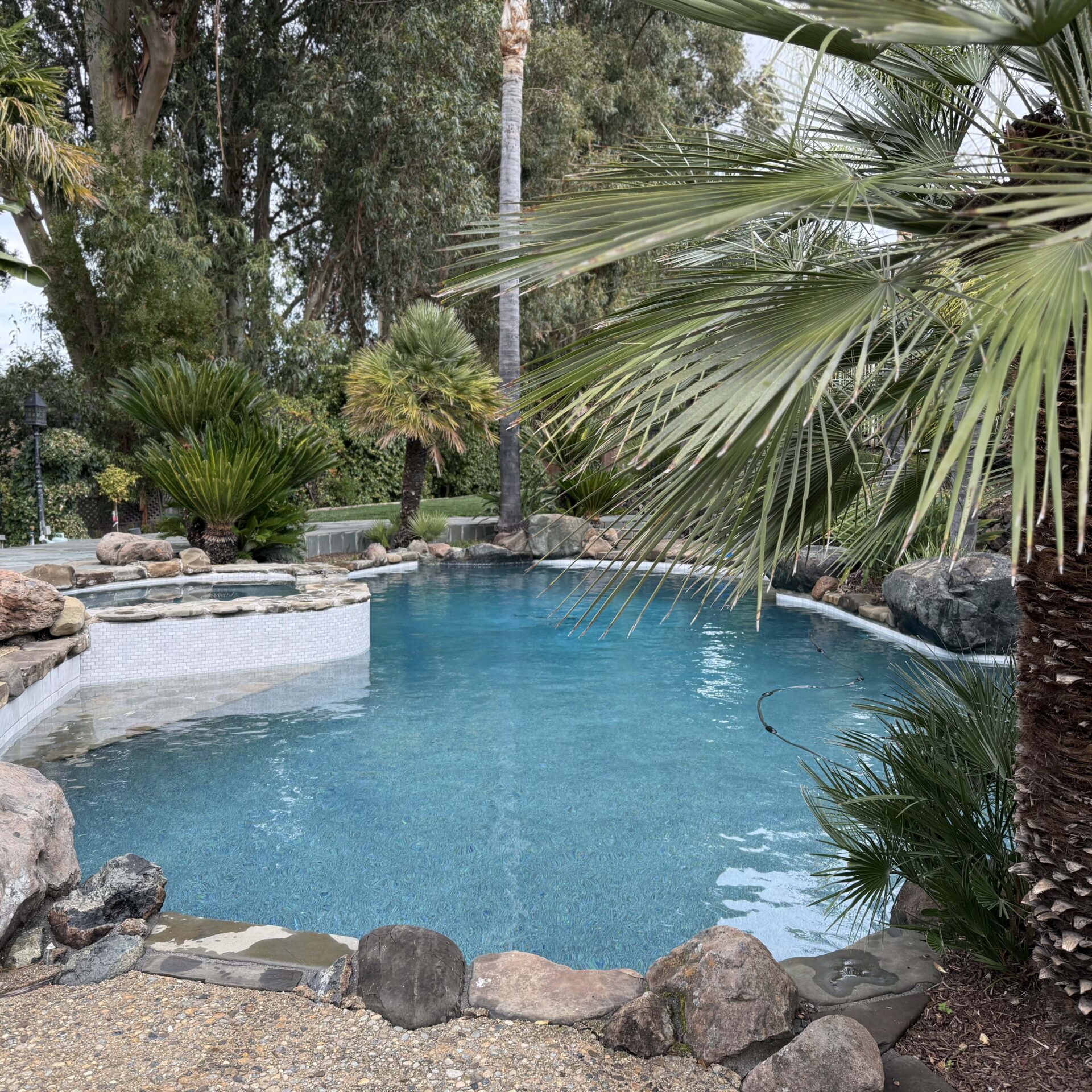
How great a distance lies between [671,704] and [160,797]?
3604mm

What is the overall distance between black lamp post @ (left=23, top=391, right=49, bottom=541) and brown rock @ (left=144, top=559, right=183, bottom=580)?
218 inches

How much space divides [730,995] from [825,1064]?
34 cm

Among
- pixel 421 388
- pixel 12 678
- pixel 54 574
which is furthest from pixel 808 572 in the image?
pixel 12 678

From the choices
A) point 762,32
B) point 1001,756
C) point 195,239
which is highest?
point 195,239

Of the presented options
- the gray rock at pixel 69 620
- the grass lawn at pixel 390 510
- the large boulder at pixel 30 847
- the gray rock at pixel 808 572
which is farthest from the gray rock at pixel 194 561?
the large boulder at pixel 30 847

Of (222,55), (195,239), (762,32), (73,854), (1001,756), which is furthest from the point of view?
(222,55)

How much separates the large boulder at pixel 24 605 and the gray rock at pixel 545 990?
208 inches

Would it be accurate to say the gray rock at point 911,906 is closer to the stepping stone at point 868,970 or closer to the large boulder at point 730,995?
the stepping stone at point 868,970

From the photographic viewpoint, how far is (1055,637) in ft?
6.85

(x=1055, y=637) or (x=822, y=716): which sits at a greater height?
(x=1055, y=637)

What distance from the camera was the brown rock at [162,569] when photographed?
10.3m

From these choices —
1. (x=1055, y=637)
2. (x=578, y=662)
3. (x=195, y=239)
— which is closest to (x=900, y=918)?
(x=1055, y=637)

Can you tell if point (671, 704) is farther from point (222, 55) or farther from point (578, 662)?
point (222, 55)

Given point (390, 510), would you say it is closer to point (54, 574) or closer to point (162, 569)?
point (162, 569)
